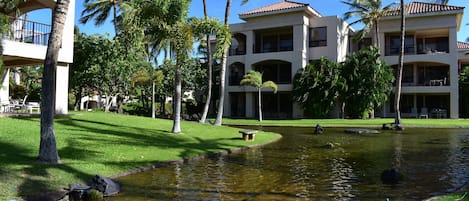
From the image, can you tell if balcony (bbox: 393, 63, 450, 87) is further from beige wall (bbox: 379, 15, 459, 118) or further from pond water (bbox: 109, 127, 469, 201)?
pond water (bbox: 109, 127, 469, 201)

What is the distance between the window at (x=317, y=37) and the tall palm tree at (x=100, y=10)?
1811 centimetres

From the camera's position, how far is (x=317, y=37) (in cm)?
4028

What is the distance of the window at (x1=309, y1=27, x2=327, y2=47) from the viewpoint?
130 ft

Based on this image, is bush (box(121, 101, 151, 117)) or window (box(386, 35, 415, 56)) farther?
window (box(386, 35, 415, 56))

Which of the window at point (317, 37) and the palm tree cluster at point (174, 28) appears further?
the window at point (317, 37)

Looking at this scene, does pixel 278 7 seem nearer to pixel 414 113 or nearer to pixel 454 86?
pixel 414 113

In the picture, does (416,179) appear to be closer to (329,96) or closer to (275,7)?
(329,96)

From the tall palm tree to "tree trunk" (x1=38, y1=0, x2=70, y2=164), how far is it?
84.3 ft

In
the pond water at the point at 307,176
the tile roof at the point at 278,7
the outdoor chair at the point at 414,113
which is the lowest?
the pond water at the point at 307,176

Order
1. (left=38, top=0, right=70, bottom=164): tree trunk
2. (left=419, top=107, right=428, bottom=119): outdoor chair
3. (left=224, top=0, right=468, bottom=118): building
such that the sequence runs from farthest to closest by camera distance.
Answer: (left=224, top=0, right=468, bottom=118): building
(left=419, top=107, right=428, bottom=119): outdoor chair
(left=38, top=0, right=70, bottom=164): tree trunk

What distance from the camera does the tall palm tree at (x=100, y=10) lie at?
1439 inches

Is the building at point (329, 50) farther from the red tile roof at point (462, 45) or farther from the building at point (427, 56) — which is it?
the red tile roof at point (462, 45)

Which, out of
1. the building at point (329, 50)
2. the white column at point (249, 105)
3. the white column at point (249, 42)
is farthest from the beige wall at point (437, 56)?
the white column at point (249, 105)

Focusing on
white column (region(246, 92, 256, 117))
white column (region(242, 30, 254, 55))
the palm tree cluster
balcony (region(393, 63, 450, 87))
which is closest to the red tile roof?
balcony (region(393, 63, 450, 87))
